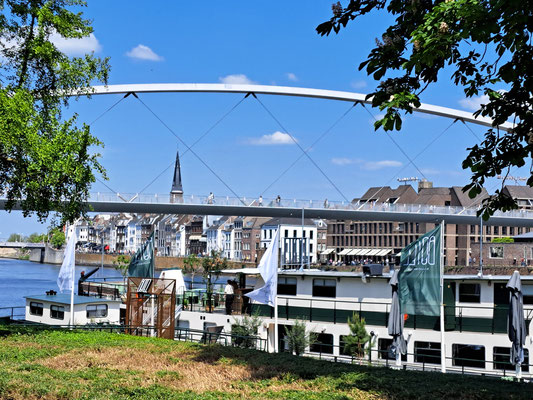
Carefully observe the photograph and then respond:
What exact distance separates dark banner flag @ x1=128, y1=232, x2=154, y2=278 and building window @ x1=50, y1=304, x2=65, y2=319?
371 cm

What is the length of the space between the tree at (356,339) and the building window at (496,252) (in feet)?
197

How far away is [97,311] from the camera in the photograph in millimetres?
24594

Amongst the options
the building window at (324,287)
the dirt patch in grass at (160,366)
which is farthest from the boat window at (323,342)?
the dirt patch in grass at (160,366)

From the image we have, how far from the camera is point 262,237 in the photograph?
129375mm

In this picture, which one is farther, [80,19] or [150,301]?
[150,301]

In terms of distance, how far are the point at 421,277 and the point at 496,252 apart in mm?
63583

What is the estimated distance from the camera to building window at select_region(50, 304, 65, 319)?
24.2 m

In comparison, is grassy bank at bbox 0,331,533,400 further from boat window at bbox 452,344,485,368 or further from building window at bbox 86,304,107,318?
building window at bbox 86,304,107,318

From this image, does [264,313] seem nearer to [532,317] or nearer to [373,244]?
[532,317]

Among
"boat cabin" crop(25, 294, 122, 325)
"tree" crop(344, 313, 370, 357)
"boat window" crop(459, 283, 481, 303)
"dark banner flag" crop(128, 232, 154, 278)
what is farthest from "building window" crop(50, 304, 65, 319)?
"boat window" crop(459, 283, 481, 303)

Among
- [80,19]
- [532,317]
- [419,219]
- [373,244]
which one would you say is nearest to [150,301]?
[80,19]

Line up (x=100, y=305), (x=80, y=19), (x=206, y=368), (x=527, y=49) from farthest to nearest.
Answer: (x=100, y=305)
(x=80, y=19)
(x=206, y=368)
(x=527, y=49)

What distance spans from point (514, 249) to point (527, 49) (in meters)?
69.3

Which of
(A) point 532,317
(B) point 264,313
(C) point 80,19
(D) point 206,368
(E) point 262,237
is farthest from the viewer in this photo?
(E) point 262,237
